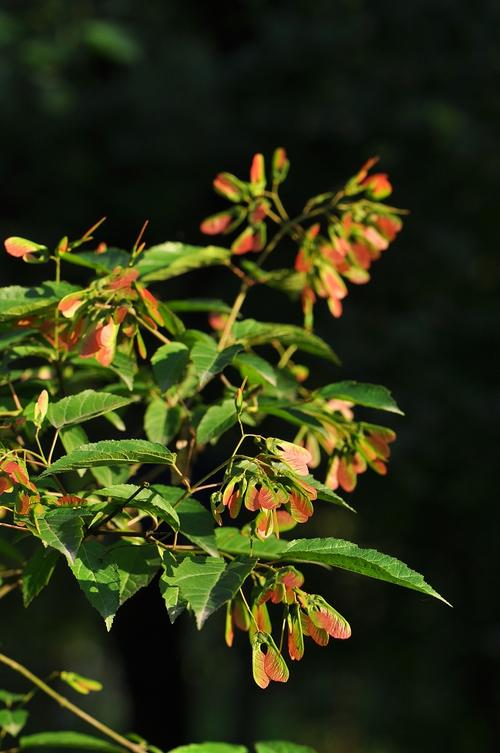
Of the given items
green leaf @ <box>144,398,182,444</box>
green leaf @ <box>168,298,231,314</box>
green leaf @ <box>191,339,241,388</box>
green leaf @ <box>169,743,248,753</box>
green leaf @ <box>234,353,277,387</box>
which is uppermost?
green leaf @ <box>168,298,231,314</box>

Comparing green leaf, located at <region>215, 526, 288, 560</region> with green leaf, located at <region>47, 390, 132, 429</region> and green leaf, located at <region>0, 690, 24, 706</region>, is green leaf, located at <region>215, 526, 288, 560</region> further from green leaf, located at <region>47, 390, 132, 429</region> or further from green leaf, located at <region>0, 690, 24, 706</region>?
green leaf, located at <region>0, 690, 24, 706</region>

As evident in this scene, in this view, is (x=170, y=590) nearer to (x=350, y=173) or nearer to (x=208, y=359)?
(x=208, y=359)

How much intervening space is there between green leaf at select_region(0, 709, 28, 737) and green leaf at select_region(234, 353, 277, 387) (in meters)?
0.55

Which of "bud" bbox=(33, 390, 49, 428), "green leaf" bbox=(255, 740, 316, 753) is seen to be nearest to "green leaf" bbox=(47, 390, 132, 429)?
"bud" bbox=(33, 390, 49, 428)

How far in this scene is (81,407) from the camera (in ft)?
3.36

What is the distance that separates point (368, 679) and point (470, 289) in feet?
11.3

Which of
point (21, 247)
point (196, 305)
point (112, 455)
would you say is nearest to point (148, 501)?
point (112, 455)

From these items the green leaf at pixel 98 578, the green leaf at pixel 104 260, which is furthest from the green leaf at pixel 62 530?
the green leaf at pixel 104 260

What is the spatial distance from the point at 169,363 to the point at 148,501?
0.29 meters

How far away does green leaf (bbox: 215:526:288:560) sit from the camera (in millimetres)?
1071

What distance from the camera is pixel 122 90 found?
18.6 ft

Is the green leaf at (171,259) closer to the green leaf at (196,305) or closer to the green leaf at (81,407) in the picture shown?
the green leaf at (196,305)

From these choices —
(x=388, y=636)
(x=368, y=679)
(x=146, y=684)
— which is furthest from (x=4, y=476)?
(x=368, y=679)

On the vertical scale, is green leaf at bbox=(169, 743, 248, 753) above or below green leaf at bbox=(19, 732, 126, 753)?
above
